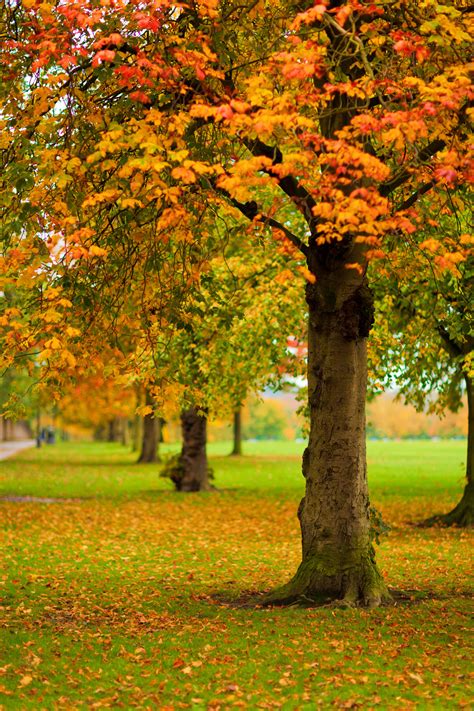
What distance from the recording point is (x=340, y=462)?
11.7 meters

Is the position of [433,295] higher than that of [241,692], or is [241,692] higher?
[433,295]

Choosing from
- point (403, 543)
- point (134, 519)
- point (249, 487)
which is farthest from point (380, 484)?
point (403, 543)

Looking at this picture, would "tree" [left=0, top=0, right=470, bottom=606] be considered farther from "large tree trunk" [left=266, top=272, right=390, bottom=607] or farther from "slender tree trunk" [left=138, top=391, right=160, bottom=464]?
"slender tree trunk" [left=138, top=391, right=160, bottom=464]

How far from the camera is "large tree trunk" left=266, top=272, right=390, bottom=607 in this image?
11688mm

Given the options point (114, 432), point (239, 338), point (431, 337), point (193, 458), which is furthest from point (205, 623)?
point (114, 432)

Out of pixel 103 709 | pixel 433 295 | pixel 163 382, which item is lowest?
pixel 103 709

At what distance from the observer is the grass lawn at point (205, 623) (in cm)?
837

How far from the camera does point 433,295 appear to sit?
18469 mm

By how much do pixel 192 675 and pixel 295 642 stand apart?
139cm

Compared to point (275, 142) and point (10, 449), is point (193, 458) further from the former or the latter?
point (10, 449)

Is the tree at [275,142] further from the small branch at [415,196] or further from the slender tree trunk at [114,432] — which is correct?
the slender tree trunk at [114,432]

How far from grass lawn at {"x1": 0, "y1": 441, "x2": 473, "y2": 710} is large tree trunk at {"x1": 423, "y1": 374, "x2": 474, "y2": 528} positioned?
80cm

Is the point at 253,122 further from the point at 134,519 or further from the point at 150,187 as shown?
the point at 134,519

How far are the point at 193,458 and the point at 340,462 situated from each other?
64.0ft
